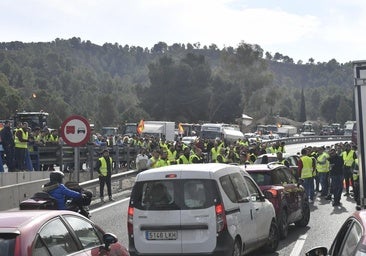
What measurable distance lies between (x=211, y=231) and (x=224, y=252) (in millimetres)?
341

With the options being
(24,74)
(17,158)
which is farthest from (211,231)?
(24,74)

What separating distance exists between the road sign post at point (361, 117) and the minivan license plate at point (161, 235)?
9.39 feet

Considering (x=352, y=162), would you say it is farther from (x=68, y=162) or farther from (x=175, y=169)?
(x=175, y=169)

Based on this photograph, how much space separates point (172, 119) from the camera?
326ft

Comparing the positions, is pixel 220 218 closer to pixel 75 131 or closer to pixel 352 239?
pixel 352 239

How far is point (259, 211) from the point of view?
1127 cm

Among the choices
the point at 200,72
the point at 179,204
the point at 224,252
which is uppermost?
the point at 200,72

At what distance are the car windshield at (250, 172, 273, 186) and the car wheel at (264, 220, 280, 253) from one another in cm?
194

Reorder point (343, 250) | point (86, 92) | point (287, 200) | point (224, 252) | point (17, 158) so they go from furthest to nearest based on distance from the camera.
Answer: point (86, 92) < point (17, 158) < point (287, 200) < point (224, 252) < point (343, 250)

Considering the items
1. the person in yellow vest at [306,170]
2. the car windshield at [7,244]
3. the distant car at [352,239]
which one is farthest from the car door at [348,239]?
the person in yellow vest at [306,170]

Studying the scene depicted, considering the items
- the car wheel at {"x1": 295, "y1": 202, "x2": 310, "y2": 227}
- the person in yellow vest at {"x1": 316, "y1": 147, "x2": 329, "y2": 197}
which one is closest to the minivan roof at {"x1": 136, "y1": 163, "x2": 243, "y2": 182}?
the car wheel at {"x1": 295, "y1": 202, "x2": 310, "y2": 227}

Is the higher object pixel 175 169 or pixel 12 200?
pixel 175 169

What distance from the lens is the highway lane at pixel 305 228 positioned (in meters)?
12.8

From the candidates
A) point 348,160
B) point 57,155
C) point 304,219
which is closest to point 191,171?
point 304,219
